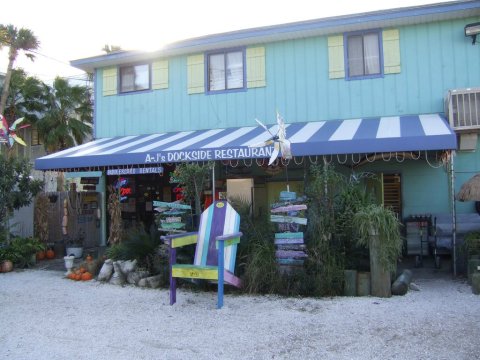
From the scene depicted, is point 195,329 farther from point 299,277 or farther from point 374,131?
point 374,131

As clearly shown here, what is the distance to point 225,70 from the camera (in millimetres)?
11094

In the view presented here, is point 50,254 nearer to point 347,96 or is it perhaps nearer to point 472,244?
point 347,96

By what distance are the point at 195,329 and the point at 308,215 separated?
8.86 ft

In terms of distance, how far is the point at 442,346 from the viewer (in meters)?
4.33

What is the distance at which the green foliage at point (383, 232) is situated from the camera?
247 inches

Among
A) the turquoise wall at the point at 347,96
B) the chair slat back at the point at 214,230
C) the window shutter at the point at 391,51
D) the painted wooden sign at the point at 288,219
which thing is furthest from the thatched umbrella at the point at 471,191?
the chair slat back at the point at 214,230

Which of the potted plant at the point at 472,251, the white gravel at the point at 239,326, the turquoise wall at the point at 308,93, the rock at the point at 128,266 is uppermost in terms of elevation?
the turquoise wall at the point at 308,93

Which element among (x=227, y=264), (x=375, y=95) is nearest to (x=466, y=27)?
(x=375, y=95)

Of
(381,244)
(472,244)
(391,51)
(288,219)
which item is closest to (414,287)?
(381,244)

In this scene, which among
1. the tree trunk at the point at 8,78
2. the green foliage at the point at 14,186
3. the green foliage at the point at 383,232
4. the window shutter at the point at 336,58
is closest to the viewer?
the green foliage at the point at 383,232

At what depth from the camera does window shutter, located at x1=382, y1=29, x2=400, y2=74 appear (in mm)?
9742

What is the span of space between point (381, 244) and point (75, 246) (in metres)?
7.88

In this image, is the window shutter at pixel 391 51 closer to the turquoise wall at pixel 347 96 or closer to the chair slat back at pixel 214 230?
the turquoise wall at pixel 347 96

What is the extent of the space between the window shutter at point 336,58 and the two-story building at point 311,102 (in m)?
0.02
